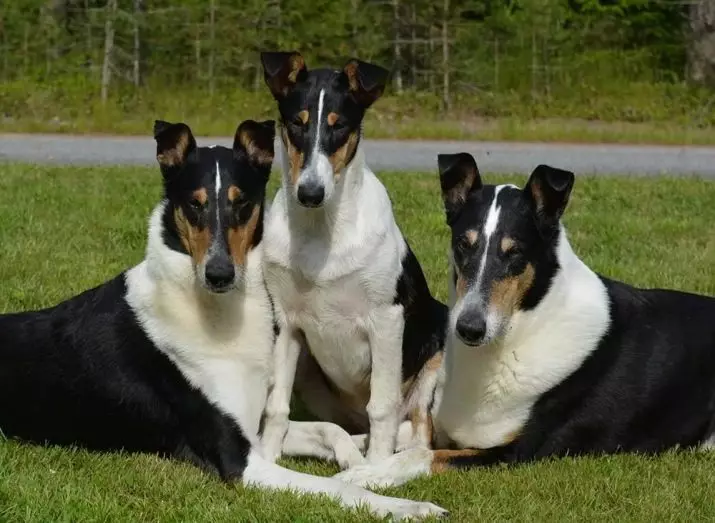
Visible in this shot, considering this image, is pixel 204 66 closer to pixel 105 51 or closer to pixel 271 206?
pixel 105 51

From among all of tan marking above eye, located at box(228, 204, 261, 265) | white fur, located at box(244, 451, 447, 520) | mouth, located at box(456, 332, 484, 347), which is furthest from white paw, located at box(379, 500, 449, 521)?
tan marking above eye, located at box(228, 204, 261, 265)

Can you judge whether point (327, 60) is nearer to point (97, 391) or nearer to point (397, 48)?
point (397, 48)

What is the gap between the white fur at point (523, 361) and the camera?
4.82 m

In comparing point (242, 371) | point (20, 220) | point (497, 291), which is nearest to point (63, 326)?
point (242, 371)

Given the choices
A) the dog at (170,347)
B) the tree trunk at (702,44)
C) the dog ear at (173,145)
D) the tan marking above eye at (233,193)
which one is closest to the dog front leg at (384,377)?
the dog at (170,347)

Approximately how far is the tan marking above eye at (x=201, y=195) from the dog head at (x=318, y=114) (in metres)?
0.41

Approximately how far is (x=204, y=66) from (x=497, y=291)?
610 inches

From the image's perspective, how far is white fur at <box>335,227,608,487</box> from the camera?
15.8 feet

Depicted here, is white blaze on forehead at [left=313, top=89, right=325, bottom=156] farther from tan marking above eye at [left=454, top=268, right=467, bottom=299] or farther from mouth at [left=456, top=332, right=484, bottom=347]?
mouth at [left=456, top=332, right=484, bottom=347]

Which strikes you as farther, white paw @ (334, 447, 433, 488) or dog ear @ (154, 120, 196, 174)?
dog ear @ (154, 120, 196, 174)

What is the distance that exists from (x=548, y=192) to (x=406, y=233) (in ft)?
14.2

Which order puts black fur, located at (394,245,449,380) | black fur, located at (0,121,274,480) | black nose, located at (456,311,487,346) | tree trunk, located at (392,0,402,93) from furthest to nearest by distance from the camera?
tree trunk, located at (392,0,402,93) < black fur, located at (394,245,449,380) < black fur, located at (0,121,274,480) < black nose, located at (456,311,487,346)

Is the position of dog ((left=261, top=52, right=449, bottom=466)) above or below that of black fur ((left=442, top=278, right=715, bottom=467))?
above

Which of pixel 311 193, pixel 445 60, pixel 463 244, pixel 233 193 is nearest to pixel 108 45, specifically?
pixel 445 60
